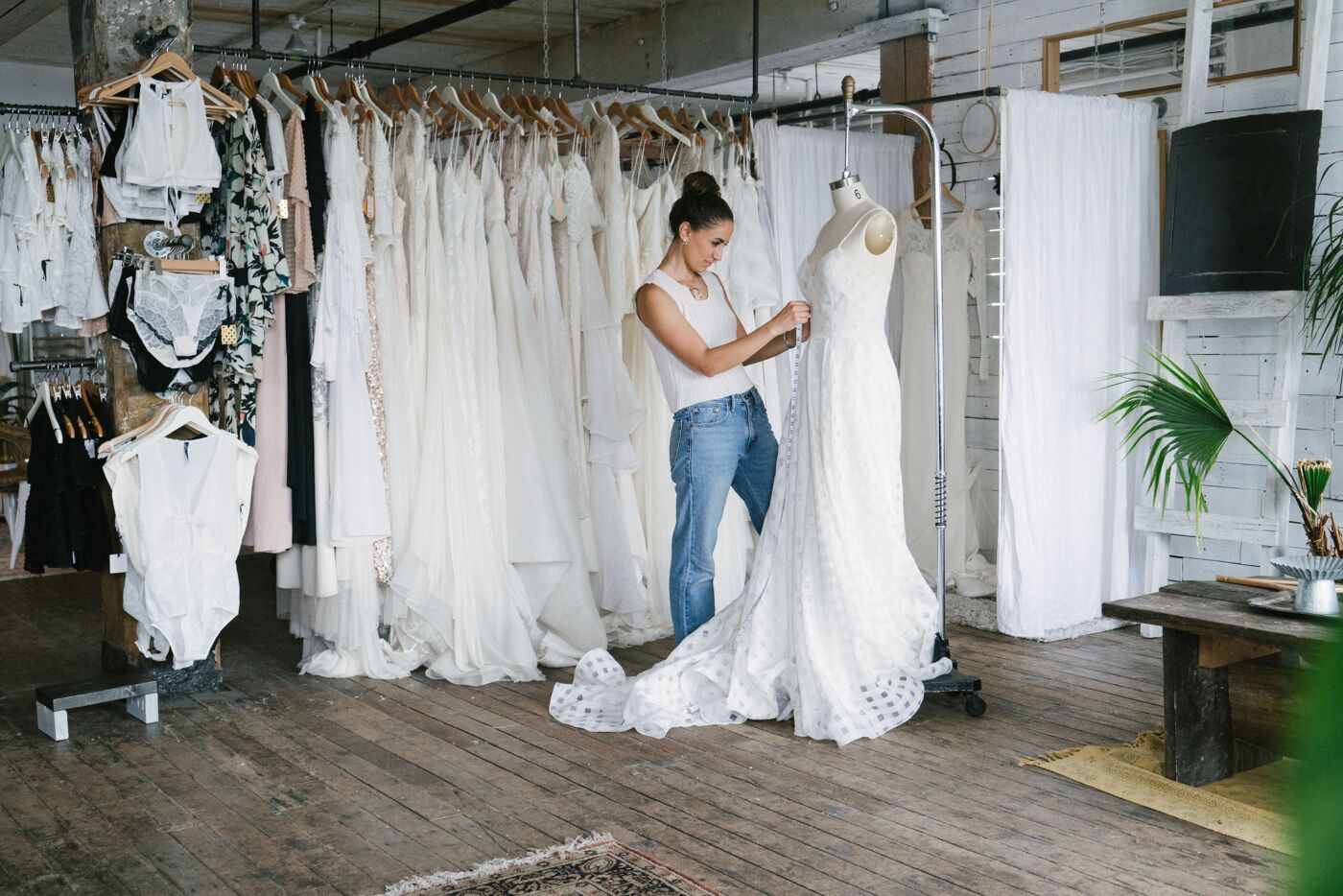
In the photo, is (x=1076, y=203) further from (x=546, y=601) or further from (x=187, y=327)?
(x=187, y=327)

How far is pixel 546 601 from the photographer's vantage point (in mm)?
4801

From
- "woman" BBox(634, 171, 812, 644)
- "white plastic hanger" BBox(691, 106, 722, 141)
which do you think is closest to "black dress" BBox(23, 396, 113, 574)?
"woman" BBox(634, 171, 812, 644)

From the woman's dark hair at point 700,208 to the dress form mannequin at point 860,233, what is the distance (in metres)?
0.34

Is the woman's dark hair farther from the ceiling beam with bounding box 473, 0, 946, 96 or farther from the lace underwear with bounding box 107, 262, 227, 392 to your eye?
the ceiling beam with bounding box 473, 0, 946, 96

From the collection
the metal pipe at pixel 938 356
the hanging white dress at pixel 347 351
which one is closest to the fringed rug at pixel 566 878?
the metal pipe at pixel 938 356

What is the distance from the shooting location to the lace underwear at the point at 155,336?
4168 millimetres

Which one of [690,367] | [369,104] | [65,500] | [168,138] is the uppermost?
[369,104]

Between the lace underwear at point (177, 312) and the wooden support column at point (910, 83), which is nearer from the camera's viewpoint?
the lace underwear at point (177, 312)

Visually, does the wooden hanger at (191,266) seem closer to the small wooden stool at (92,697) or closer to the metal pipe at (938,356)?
the small wooden stool at (92,697)

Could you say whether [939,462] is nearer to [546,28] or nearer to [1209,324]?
[1209,324]

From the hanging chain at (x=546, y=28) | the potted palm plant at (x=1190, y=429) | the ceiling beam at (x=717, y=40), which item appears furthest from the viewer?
the ceiling beam at (x=717, y=40)

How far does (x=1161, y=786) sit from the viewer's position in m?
3.30

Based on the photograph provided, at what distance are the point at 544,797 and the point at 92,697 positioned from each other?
5.14 ft

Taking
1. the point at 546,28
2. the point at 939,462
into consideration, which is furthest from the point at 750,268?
the point at 546,28
